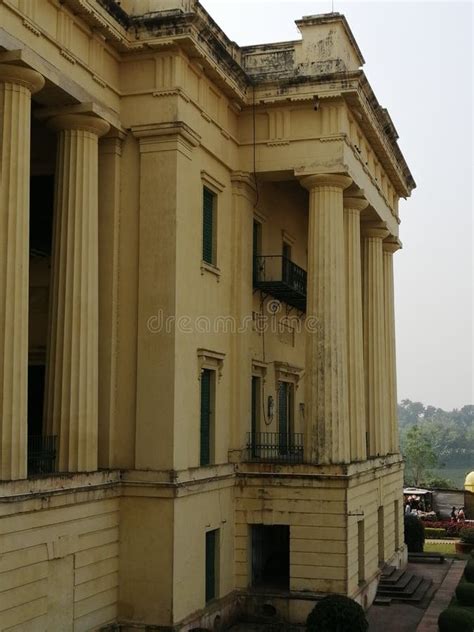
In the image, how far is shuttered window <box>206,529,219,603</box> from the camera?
21344 mm

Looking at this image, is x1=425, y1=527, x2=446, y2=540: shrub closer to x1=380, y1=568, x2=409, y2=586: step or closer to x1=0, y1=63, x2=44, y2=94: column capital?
x1=380, y1=568, x2=409, y2=586: step

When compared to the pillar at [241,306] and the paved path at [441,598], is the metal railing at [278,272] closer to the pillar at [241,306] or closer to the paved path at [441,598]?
the pillar at [241,306]

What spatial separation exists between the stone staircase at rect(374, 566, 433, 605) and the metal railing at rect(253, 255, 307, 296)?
29.2 ft

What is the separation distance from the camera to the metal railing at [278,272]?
25047mm

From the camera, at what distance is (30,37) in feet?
53.8

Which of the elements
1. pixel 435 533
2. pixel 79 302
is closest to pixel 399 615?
pixel 79 302

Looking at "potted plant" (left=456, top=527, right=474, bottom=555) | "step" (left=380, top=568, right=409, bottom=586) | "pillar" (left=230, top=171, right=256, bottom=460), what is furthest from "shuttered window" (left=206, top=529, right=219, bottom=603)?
"potted plant" (left=456, top=527, right=474, bottom=555)

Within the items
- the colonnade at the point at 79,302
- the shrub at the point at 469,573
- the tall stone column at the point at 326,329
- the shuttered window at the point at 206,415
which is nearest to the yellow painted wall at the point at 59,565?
the colonnade at the point at 79,302

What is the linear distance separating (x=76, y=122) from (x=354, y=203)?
1001cm

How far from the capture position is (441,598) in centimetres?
2648

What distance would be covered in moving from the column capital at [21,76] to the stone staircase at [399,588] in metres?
17.0

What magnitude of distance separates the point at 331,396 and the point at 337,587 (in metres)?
4.60

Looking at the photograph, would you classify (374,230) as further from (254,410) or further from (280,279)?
(254,410)

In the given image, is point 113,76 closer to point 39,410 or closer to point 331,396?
point 39,410
